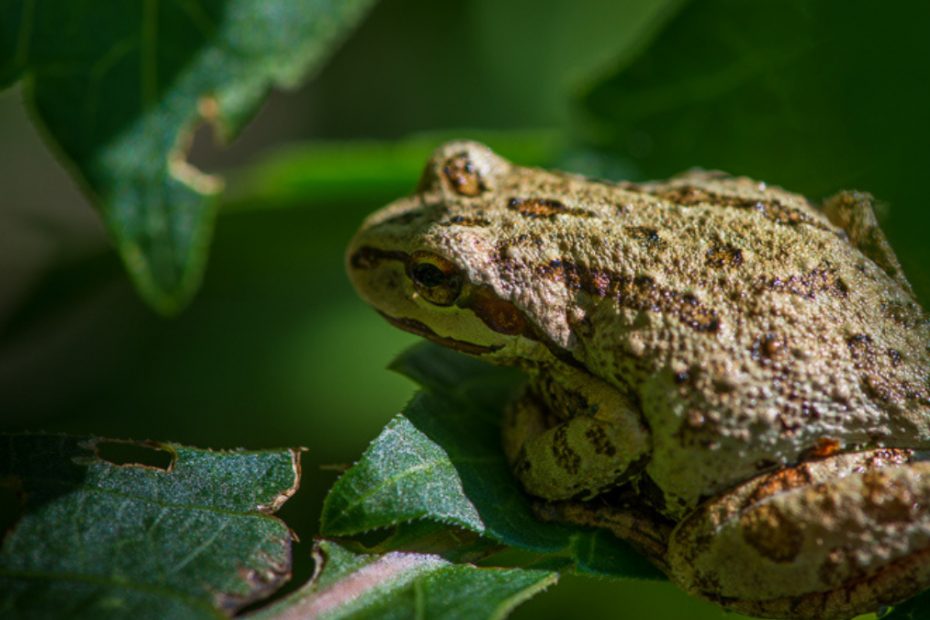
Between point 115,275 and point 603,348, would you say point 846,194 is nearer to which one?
point 603,348

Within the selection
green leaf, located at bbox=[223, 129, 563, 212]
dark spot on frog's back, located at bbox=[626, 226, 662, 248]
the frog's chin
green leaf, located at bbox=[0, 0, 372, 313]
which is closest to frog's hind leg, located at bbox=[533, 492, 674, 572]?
the frog's chin

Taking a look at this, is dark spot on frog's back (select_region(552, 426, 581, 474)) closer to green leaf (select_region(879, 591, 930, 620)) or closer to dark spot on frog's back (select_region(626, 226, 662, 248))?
dark spot on frog's back (select_region(626, 226, 662, 248))

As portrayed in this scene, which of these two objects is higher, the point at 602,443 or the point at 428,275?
the point at 428,275

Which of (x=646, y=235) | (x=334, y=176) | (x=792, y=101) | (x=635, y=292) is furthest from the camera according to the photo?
(x=334, y=176)

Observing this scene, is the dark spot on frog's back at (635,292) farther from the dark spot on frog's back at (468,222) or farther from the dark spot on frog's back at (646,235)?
the dark spot on frog's back at (468,222)

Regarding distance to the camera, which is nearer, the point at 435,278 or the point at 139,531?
the point at 139,531

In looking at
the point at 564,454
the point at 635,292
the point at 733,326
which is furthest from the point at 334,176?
the point at 733,326

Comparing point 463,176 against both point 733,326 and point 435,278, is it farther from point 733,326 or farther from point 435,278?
point 733,326

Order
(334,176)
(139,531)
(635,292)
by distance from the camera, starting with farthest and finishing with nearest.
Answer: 1. (334,176)
2. (635,292)
3. (139,531)
